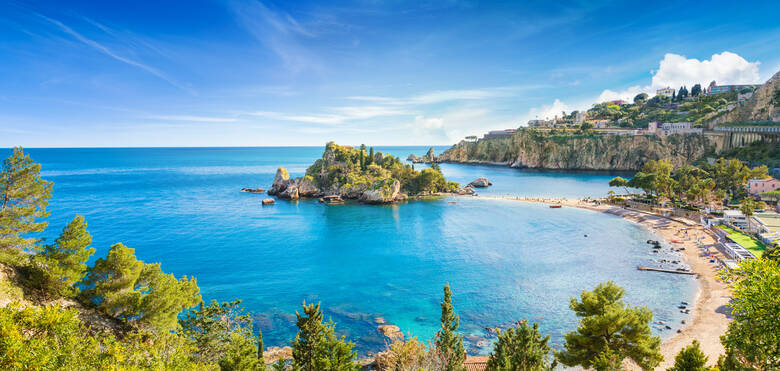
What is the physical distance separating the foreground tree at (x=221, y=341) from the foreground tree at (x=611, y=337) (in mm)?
16338

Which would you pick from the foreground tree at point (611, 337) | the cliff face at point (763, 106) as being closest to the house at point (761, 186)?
the cliff face at point (763, 106)

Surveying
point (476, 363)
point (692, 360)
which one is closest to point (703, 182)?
point (692, 360)

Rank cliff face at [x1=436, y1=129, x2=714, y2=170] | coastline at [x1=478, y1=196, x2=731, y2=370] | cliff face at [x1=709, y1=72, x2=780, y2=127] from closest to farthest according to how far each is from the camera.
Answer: coastline at [x1=478, y1=196, x2=731, y2=370] < cliff face at [x1=709, y1=72, x2=780, y2=127] < cliff face at [x1=436, y1=129, x2=714, y2=170]

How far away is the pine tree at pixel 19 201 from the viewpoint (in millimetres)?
19453

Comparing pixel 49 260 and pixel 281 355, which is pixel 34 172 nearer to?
pixel 49 260

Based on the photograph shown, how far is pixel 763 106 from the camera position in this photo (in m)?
110

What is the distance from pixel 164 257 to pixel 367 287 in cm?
2699

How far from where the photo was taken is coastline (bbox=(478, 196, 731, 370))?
23078mm

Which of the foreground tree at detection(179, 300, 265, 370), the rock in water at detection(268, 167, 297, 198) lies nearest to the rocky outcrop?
the rock in water at detection(268, 167, 297, 198)

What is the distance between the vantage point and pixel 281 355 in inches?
888

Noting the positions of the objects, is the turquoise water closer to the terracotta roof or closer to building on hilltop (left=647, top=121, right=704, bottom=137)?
the terracotta roof

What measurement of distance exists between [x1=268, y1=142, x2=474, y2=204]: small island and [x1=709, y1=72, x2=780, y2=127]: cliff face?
98984mm

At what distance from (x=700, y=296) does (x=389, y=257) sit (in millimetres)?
31643

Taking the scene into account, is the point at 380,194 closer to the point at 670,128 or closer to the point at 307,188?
the point at 307,188
